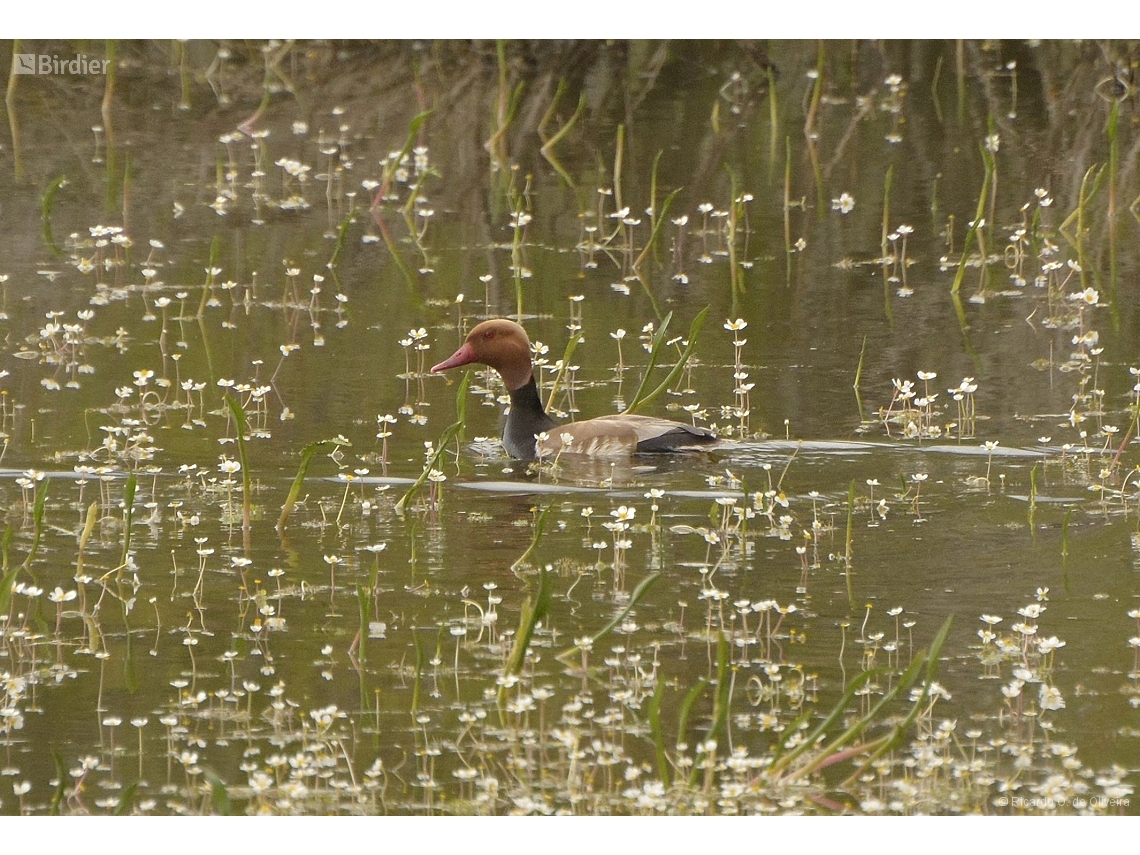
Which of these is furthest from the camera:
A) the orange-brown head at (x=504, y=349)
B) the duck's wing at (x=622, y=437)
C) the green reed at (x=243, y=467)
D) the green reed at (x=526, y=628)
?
the orange-brown head at (x=504, y=349)

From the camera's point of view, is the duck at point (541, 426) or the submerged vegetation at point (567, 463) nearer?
the submerged vegetation at point (567, 463)

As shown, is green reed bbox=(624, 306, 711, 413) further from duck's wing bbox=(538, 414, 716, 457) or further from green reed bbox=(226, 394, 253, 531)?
green reed bbox=(226, 394, 253, 531)

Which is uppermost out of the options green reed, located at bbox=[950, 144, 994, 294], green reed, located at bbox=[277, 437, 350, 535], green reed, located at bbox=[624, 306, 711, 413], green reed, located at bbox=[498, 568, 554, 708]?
green reed, located at bbox=[950, 144, 994, 294]

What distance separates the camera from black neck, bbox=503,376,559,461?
10.4m

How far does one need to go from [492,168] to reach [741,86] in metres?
4.40

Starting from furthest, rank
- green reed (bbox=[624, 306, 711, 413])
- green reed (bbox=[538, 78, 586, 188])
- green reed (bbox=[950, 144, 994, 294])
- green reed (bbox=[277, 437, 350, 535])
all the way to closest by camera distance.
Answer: green reed (bbox=[538, 78, 586, 188]) < green reed (bbox=[950, 144, 994, 294]) < green reed (bbox=[624, 306, 711, 413]) < green reed (bbox=[277, 437, 350, 535])

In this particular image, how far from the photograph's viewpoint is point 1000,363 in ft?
39.2

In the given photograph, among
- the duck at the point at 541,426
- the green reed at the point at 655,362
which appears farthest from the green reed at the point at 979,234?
the duck at the point at 541,426

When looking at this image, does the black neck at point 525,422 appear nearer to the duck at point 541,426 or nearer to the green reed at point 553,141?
the duck at point 541,426

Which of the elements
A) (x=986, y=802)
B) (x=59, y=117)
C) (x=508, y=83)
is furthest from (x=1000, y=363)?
(x=59, y=117)

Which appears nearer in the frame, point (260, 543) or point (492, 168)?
point (260, 543)

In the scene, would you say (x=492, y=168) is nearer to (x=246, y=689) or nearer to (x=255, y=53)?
(x=255, y=53)

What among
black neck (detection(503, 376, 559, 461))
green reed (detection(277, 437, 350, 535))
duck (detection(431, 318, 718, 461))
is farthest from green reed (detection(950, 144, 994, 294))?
green reed (detection(277, 437, 350, 535))

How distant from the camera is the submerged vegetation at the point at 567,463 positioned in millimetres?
6586
